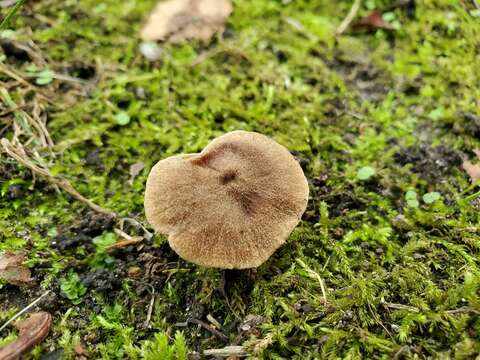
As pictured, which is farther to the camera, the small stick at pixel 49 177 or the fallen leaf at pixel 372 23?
the fallen leaf at pixel 372 23

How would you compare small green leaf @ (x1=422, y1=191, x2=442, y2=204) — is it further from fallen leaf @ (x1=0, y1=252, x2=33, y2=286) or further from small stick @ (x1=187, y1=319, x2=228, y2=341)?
fallen leaf @ (x1=0, y1=252, x2=33, y2=286)

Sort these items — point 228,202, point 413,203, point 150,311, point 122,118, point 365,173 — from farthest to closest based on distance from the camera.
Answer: point 122,118 < point 365,173 < point 413,203 < point 150,311 < point 228,202

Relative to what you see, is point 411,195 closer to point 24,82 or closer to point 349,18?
point 349,18

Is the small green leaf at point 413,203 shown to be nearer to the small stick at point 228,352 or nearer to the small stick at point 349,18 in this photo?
the small stick at point 228,352

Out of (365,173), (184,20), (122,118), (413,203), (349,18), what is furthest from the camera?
(349,18)

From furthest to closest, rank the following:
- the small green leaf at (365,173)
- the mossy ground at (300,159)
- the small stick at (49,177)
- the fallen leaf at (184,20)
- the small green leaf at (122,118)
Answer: the fallen leaf at (184,20)
the small green leaf at (122,118)
the small green leaf at (365,173)
the small stick at (49,177)
the mossy ground at (300,159)

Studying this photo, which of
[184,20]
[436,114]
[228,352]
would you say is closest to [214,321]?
[228,352]

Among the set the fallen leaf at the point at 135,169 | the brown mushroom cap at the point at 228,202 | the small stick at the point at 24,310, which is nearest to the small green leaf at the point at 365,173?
the brown mushroom cap at the point at 228,202

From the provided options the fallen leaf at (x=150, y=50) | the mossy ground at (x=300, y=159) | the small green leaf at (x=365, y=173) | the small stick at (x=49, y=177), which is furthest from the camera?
the fallen leaf at (x=150, y=50)

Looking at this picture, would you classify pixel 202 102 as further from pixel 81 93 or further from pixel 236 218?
pixel 236 218
